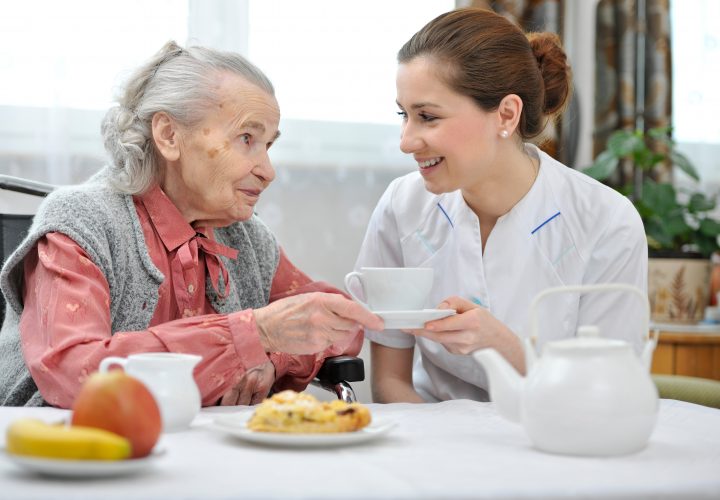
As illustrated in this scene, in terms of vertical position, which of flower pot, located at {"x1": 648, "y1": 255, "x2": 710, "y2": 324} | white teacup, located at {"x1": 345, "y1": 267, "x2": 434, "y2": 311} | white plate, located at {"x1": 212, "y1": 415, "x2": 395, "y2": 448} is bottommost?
flower pot, located at {"x1": 648, "y1": 255, "x2": 710, "y2": 324}

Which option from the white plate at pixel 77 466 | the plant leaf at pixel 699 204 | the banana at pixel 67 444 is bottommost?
the white plate at pixel 77 466

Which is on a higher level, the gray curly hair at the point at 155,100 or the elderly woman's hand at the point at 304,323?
the gray curly hair at the point at 155,100

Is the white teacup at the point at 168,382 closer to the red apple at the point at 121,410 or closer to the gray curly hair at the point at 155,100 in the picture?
the red apple at the point at 121,410

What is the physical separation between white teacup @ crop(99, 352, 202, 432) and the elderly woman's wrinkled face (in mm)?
671

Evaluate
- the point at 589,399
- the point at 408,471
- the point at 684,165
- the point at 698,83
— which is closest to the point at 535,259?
the point at 589,399

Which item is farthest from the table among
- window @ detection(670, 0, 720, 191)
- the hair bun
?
window @ detection(670, 0, 720, 191)

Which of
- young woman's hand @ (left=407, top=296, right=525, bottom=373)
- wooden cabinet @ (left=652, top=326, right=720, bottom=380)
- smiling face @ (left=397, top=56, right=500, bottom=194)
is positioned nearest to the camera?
young woman's hand @ (left=407, top=296, right=525, bottom=373)

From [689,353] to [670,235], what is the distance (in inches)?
15.4

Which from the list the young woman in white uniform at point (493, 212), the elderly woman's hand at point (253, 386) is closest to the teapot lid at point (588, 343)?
the elderly woman's hand at point (253, 386)

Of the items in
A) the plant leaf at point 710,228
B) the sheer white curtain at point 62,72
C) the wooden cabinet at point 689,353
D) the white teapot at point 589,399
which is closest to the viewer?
the white teapot at point 589,399

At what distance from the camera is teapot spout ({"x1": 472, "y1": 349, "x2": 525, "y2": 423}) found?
1006 millimetres

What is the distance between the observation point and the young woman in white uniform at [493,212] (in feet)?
5.83

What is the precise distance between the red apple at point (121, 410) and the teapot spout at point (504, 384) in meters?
0.38

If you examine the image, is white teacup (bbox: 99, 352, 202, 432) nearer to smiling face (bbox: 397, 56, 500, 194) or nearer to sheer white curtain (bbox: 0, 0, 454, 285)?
smiling face (bbox: 397, 56, 500, 194)
